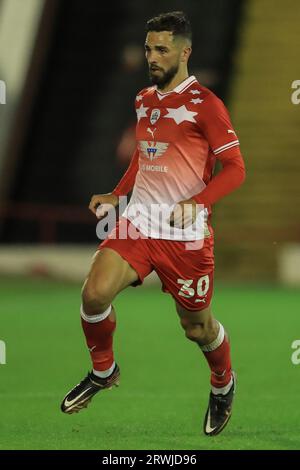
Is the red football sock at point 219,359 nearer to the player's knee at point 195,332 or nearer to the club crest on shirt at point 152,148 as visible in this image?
the player's knee at point 195,332

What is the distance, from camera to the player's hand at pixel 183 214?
20.4ft

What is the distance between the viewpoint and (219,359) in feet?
23.0

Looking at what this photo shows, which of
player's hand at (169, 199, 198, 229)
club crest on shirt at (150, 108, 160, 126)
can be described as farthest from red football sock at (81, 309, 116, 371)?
club crest on shirt at (150, 108, 160, 126)

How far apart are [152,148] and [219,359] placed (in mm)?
1264

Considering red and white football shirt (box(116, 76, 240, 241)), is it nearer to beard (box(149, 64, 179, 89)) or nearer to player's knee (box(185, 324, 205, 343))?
beard (box(149, 64, 179, 89))

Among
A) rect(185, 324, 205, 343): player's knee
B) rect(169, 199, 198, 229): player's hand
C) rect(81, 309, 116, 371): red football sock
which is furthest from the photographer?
rect(185, 324, 205, 343): player's knee

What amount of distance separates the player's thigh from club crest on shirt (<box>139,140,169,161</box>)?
Result: 1.83ft

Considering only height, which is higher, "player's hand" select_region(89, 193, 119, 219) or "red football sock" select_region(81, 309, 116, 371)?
"player's hand" select_region(89, 193, 119, 219)

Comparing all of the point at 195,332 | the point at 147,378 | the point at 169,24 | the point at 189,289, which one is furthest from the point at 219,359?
the point at 147,378

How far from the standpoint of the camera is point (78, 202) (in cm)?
2362

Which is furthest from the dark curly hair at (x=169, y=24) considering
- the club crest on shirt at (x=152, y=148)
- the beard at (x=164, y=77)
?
the club crest on shirt at (x=152, y=148)

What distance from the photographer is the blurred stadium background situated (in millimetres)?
7656

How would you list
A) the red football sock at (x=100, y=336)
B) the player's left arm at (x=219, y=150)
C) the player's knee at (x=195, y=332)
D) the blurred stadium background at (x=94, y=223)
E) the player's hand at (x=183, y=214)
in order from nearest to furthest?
the player's hand at (x=183, y=214), the player's left arm at (x=219, y=150), the red football sock at (x=100, y=336), the player's knee at (x=195, y=332), the blurred stadium background at (x=94, y=223)
